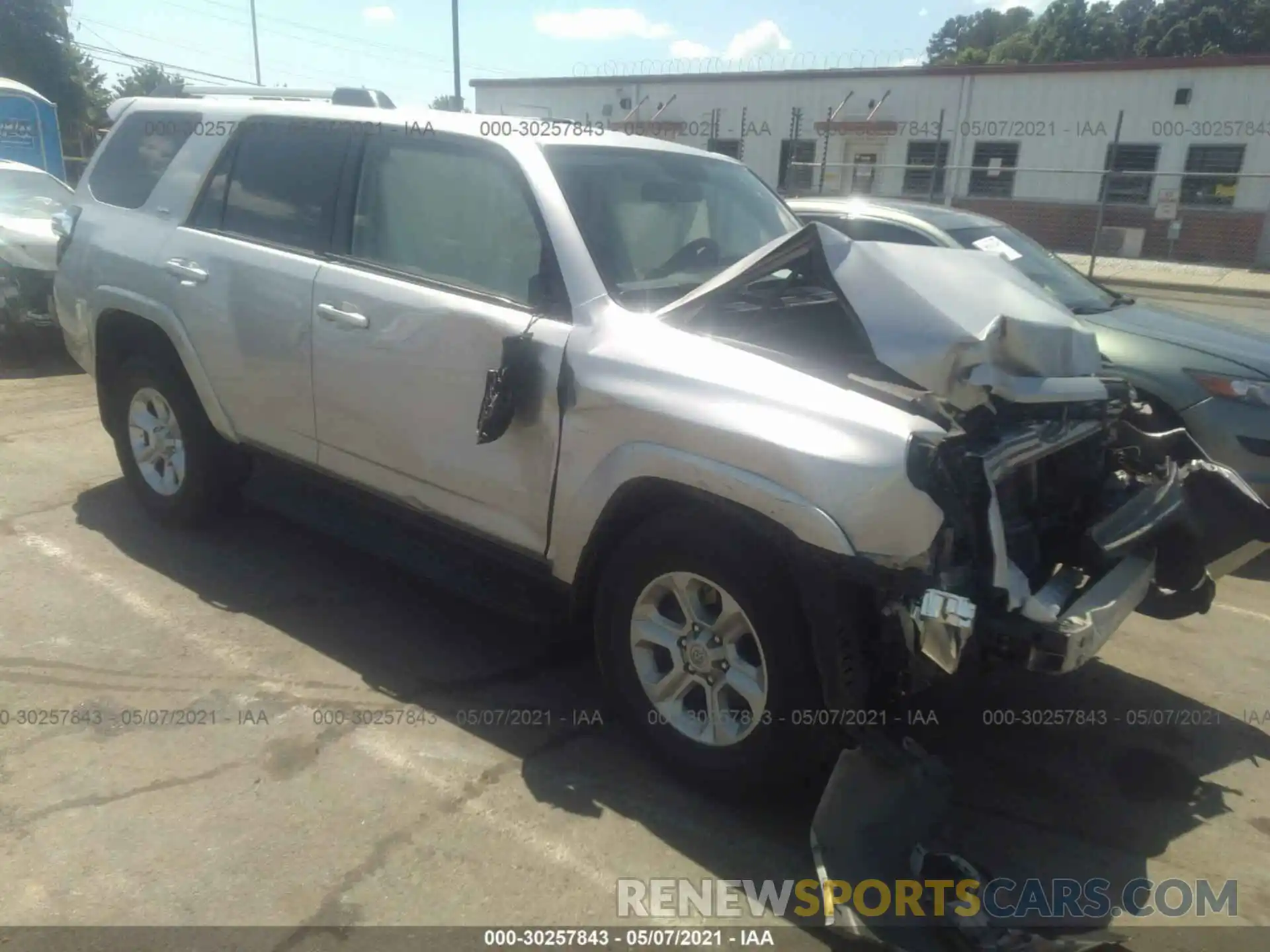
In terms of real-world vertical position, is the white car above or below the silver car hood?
below

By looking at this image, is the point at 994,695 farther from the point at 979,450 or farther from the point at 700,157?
the point at 700,157

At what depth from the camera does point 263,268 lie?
13.9 feet

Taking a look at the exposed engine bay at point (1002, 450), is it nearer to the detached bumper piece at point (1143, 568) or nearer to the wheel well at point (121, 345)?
the detached bumper piece at point (1143, 568)

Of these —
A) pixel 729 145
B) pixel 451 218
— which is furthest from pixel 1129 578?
pixel 729 145

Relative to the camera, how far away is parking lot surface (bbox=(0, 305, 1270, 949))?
2.72 m

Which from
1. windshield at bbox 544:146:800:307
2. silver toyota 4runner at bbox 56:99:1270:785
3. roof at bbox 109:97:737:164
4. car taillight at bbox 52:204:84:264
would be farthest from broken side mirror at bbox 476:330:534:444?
car taillight at bbox 52:204:84:264

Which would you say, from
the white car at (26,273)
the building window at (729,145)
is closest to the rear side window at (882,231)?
the white car at (26,273)

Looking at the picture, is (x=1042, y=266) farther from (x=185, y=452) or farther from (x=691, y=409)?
(x=185, y=452)

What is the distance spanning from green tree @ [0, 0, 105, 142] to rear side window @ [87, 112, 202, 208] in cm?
3511

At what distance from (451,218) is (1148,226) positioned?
2513cm

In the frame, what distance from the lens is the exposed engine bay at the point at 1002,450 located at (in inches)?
103

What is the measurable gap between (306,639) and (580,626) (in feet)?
4.25

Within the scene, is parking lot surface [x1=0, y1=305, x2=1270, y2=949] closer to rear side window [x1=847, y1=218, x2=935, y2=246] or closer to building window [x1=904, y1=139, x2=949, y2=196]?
rear side window [x1=847, y1=218, x2=935, y2=246]

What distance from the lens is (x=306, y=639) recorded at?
4.06 meters
